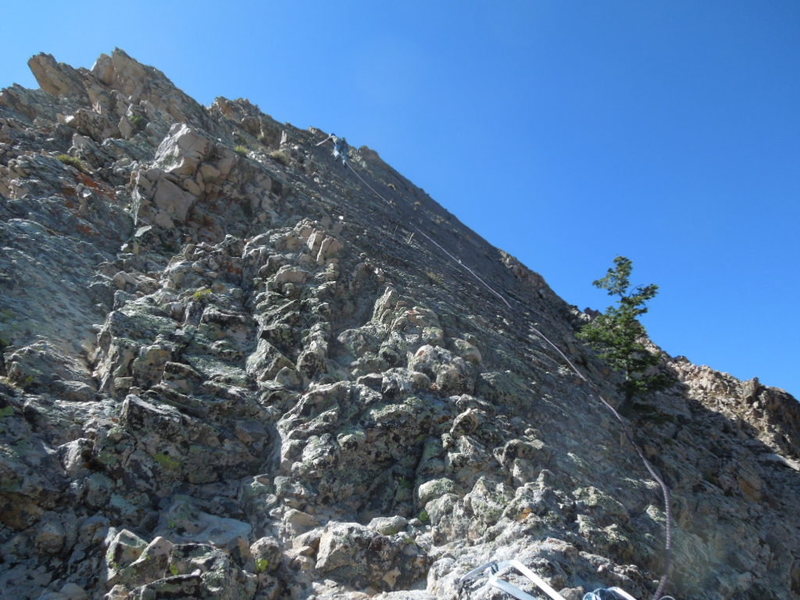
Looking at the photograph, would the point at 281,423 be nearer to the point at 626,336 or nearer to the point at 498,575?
the point at 498,575

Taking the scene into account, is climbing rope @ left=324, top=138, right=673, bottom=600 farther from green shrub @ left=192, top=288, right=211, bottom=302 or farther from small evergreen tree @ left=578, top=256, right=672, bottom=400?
green shrub @ left=192, top=288, right=211, bottom=302

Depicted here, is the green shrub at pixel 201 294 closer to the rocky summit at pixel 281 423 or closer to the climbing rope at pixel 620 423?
the rocky summit at pixel 281 423

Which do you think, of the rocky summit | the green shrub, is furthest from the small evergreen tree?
the green shrub

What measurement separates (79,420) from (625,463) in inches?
509

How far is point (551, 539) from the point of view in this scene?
9.27m

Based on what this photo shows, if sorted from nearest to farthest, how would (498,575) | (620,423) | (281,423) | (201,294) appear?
(498,575) < (281,423) < (201,294) < (620,423)

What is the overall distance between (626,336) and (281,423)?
17.3 m

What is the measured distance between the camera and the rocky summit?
8539 millimetres

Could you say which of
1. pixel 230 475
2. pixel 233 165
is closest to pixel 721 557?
pixel 230 475

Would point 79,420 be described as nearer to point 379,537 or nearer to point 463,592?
point 379,537

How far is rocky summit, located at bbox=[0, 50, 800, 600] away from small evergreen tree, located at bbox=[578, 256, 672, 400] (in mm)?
1252

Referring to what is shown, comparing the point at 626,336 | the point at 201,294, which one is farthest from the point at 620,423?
the point at 201,294

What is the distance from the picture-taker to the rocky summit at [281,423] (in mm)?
8539

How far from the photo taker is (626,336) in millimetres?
23750
